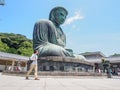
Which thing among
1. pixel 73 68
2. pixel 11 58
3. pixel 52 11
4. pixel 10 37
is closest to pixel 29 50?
pixel 10 37

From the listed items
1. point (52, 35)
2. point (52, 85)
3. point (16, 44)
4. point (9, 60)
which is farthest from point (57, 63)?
point (16, 44)

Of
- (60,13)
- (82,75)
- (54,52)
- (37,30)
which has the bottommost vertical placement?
(82,75)

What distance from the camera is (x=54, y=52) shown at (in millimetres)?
15797

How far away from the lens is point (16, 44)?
47312 mm

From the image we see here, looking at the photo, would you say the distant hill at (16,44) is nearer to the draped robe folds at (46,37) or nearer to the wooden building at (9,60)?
the wooden building at (9,60)

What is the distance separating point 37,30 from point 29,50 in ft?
91.6

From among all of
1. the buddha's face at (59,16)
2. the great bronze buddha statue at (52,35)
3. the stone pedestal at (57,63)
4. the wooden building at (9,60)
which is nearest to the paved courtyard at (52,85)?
the stone pedestal at (57,63)

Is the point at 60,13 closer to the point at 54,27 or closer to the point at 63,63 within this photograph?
the point at 54,27

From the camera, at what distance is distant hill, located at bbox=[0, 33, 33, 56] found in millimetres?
44906

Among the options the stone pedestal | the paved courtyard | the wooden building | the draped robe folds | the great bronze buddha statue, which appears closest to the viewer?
the paved courtyard

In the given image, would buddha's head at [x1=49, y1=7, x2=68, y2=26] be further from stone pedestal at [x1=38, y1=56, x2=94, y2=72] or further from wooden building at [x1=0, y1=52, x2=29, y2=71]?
wooden building at [x1=0, y1=52, x2=29, y2=71]

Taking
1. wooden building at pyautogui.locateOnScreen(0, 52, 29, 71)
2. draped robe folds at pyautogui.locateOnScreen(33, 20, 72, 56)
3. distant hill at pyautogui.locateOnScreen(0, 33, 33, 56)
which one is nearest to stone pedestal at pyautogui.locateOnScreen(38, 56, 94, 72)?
draped robe folds at pyautogui.locateOnScreen(33, 20, 72, 56)

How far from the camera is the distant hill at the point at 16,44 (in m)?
44.9

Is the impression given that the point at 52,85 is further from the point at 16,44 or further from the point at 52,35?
the point at 16,44
